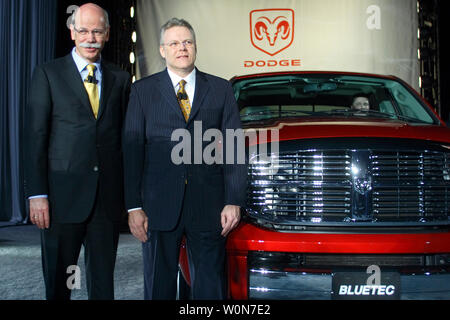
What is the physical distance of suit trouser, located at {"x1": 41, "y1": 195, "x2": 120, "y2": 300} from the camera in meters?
2.17

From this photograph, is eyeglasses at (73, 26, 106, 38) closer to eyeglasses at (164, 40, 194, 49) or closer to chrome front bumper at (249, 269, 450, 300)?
eyeglasses at (164, 40, 194, 49)

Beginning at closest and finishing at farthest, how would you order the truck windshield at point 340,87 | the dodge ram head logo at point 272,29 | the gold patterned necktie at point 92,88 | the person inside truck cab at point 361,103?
the gold patterned necktie at point 92,88, the truck windshield at point 340,87, the person inside truck cab at point 361,103, the dodge ram head logo at point 272,29

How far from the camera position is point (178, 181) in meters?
2.01

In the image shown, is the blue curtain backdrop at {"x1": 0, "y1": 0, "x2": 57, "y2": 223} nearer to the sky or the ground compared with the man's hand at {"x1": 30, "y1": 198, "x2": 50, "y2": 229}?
nearer to the sky

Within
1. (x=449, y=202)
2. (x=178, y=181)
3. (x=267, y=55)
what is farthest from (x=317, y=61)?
(x=178, y=181)

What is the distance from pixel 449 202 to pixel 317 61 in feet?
15.9

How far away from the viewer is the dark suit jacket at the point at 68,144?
213cm

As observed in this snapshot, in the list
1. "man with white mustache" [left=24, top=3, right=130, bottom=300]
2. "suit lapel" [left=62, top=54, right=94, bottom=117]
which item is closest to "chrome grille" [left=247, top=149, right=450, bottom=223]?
"man with white mustache" [left=24, top=3, right=130, bottom=300]

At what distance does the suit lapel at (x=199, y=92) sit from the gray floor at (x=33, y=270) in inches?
66.9

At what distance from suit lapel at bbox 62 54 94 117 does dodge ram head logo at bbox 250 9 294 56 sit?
496 cm

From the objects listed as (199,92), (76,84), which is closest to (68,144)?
(76,84)

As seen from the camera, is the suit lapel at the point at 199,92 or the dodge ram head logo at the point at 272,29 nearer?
the suit lapel at the point at 199,92

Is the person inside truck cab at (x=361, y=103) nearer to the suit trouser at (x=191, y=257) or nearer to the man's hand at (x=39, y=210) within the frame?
the suit trouser at (x=191, y=257)

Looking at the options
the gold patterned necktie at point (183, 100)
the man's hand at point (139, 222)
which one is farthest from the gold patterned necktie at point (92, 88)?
the man's hand at point (139, 222)
